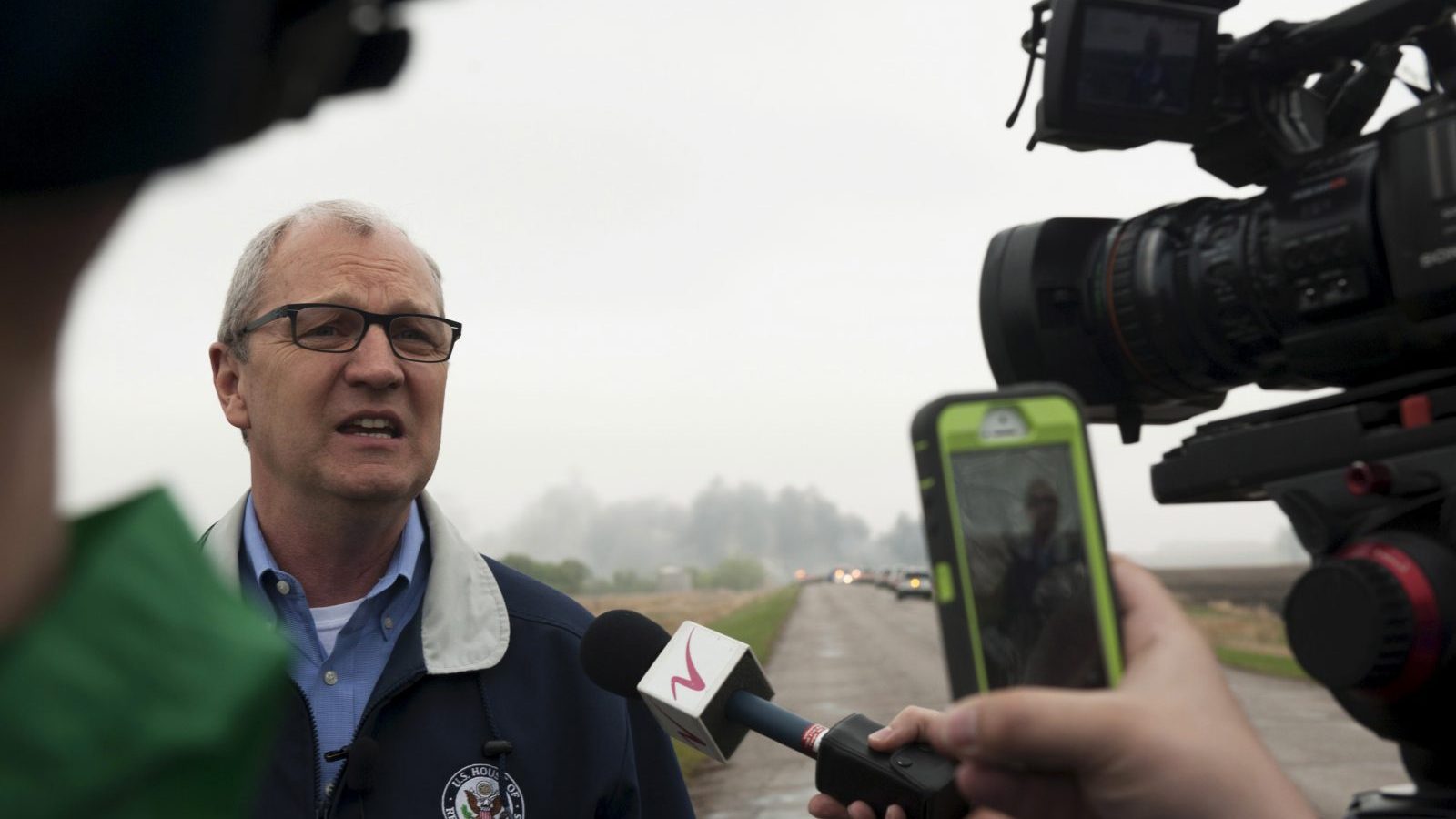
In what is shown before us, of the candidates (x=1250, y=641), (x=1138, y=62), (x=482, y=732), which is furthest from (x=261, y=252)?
(x=1250, y=641)

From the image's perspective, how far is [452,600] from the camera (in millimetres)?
3160

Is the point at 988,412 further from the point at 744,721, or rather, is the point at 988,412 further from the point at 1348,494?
the point at 1348,494

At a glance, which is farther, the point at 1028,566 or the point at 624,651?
the point at 624,651

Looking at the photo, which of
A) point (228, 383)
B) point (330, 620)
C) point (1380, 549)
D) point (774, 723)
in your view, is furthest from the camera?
point (228, 383)

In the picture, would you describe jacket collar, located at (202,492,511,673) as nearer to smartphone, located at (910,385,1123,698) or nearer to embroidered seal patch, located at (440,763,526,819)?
embroidered seal patch, located at (440,763,526,819)

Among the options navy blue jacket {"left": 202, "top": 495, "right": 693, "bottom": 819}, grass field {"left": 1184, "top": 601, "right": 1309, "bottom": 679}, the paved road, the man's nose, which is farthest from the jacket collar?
grass field {"left": 1184, "top": 601, "right": 1309, "bottom": 679}

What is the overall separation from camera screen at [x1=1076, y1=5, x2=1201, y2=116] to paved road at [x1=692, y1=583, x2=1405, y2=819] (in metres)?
1.58

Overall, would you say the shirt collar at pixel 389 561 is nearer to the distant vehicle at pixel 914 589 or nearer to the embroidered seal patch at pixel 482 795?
the embroidered seal patch at pixel 482 795

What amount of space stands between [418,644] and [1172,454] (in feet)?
6.33

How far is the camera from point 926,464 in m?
1.38

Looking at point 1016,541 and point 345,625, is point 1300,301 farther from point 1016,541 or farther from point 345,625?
point 345,625

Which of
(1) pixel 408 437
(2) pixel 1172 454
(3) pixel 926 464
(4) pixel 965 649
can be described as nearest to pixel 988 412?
(3) pixel 926 464

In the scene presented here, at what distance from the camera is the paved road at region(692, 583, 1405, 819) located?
1073cm

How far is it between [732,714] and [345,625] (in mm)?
1452
